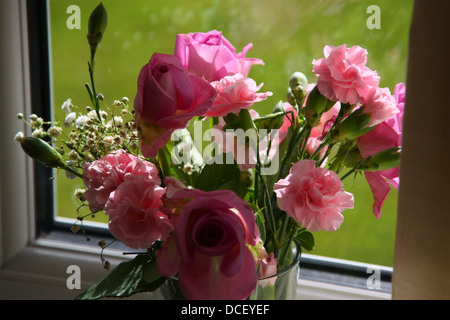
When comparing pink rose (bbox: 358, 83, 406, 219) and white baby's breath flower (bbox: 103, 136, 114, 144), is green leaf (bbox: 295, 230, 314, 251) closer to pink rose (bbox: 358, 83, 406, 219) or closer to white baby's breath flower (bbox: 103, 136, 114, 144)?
pink rose (bbox: 358, 83, 406, 219)

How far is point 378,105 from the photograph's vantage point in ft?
1.97

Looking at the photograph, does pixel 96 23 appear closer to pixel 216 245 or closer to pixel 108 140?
pixel 108 140

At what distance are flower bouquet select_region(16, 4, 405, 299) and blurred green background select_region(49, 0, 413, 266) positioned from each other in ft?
1.17

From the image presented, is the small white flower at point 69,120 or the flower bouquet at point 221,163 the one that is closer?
the flower bouquet at point 221,163

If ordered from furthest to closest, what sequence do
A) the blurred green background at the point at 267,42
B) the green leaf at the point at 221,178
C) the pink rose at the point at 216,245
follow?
the blurred green background at the point at 267,42, the green leaf at the point at 221,178, the pink rose at the point at 216,245

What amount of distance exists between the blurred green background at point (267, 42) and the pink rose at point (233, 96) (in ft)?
1.51

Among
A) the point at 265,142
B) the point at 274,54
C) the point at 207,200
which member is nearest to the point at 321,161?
the point at 265,142

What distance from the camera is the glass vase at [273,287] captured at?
647 millimetres

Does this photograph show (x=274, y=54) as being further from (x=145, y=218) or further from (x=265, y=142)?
(x=145, y=218)

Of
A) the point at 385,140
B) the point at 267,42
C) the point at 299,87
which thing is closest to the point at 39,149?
the point at 299,87

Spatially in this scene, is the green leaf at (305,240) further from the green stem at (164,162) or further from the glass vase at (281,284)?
the green stem at (164,162)

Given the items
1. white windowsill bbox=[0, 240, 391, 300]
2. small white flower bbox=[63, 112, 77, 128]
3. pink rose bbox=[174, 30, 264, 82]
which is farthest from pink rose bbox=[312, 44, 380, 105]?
white windowsill bbox=[0, 240, 391, 300]

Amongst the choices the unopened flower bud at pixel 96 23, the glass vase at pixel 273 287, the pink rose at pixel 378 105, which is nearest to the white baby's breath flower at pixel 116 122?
the unopened flower bud at pixel 96 23

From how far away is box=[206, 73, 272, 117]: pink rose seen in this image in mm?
590
